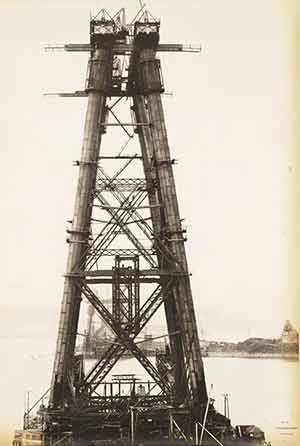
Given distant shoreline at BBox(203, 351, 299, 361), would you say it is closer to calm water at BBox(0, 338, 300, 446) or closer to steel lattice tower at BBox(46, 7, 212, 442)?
calm water at BBox(0, 338, 300, 446)

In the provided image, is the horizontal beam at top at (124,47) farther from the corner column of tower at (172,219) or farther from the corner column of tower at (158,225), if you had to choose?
the corner column of tower at (158,225)

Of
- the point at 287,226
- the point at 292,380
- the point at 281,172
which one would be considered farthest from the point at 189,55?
the point at 292,380

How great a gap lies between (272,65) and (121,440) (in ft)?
44.8

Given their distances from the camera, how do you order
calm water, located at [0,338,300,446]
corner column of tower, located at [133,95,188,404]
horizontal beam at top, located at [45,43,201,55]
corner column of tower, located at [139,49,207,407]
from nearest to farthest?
calm water, located at [0,338,300,446] < corner column of tower, located at [139,49,207,407] < horizontal beam at top, located at [45,43,201,55] < corner column of tower, located at [133,95,188,404]

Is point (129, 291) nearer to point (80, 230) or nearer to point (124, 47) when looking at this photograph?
Answer: point (80, 230)

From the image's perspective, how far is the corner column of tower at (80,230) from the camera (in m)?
25.6

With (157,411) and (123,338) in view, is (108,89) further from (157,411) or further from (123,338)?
(157,411)

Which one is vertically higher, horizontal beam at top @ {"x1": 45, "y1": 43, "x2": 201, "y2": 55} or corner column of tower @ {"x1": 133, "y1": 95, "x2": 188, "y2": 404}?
horizontal beam at top @ {"x1": 45, "y1": 43, "x2": 201, "y2": 55}

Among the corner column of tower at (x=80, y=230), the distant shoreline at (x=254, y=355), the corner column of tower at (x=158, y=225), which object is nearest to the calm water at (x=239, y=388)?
the distant shoreline at (x=254, y=355)

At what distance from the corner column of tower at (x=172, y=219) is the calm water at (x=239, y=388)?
82.7 inches

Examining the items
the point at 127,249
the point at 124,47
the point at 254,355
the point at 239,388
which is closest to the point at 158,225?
the point at 127,249

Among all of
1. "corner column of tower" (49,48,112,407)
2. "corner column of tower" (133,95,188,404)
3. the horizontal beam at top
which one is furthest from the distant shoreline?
the horizontal beam at top

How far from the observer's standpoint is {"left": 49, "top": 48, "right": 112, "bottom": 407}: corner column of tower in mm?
25625

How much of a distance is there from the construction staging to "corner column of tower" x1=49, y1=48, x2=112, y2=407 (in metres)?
0.04
